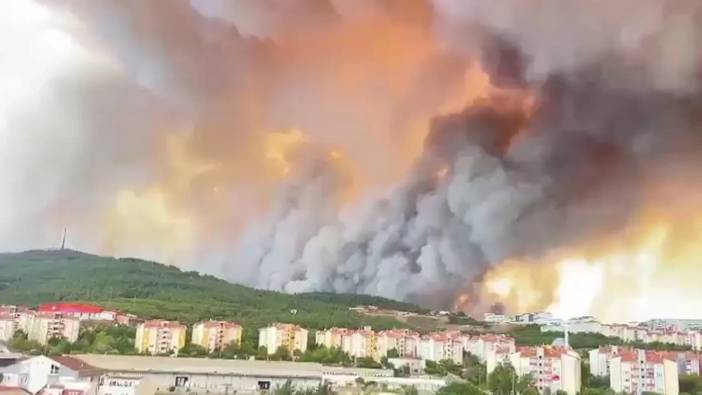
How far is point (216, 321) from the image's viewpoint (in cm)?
842

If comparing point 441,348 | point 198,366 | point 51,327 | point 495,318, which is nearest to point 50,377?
point 198,366

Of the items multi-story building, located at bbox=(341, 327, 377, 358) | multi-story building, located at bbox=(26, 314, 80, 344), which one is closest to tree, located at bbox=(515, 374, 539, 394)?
multi-story building, located at bbox=(341, 327, 377, 358)

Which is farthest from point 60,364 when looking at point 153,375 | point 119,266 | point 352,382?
point 119,266

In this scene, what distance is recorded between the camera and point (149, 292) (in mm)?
9484

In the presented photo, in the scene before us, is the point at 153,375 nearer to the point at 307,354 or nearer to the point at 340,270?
the point at 307,354

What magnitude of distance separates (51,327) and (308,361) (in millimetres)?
2565

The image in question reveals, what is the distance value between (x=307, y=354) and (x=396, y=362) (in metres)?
0.96

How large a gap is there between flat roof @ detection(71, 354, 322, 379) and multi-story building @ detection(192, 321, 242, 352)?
46 cm

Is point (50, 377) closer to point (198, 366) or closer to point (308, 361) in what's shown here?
point (198, 366)

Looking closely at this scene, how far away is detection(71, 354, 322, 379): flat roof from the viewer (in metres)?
6.22

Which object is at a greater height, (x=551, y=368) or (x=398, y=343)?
(x=398, y=343)

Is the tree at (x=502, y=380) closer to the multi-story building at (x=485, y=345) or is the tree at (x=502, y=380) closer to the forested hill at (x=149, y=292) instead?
the multi-story building at (x=485, y=345)

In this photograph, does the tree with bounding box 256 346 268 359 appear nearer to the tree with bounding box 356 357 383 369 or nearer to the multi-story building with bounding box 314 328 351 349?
the multi-story building with bounding box 314 328 351 349

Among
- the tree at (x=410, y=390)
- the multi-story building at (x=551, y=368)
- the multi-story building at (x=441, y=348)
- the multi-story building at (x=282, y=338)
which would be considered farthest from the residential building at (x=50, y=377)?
the multi-story building at (x=551, y=368)
